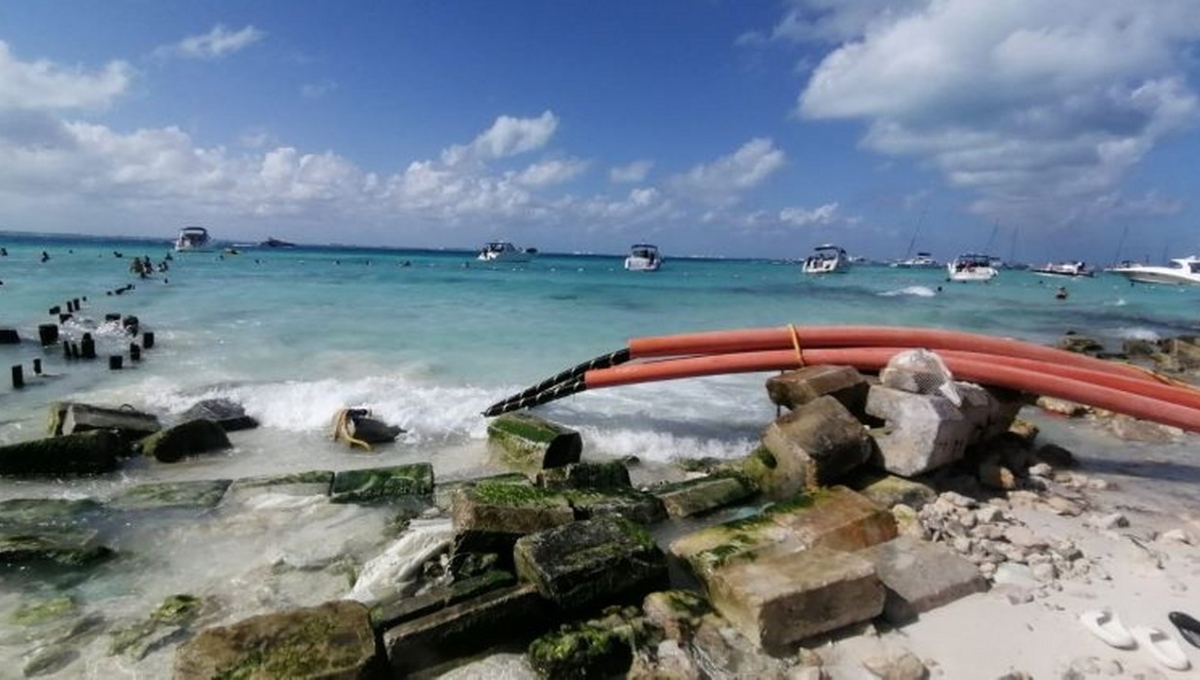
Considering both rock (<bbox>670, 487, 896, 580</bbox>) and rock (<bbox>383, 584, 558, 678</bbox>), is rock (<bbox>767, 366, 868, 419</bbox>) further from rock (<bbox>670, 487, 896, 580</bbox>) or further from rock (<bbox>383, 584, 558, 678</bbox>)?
rock (<bbox>383, 584, 558, 678</bbox>)

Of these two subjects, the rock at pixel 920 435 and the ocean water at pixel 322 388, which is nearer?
the ocean water at pixel 322 388

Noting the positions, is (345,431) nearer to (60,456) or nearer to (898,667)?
(60,456)

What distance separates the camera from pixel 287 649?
9.60 ft

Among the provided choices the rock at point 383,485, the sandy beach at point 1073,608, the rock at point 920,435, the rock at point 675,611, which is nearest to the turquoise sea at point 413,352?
the rock at point 383,485

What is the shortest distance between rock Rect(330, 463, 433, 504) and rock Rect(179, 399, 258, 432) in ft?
9.40

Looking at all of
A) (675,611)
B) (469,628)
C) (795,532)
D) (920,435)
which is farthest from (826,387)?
(469,628)

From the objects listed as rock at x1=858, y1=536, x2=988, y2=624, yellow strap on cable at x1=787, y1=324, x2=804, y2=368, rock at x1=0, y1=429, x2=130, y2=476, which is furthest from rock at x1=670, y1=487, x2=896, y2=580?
rock at x1=0, y1=429, x2=130, y2=476

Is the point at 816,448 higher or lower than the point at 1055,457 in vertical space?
higher

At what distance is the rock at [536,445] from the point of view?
620 cm

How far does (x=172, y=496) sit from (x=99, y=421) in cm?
217

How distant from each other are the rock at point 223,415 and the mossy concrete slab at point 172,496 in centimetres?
206

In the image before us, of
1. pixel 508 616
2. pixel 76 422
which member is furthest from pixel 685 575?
pixel 76 422

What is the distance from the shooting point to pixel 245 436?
300 inches

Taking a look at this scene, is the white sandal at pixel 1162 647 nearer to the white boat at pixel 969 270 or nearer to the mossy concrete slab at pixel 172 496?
the mossy concrete slab at pixel 172 496
